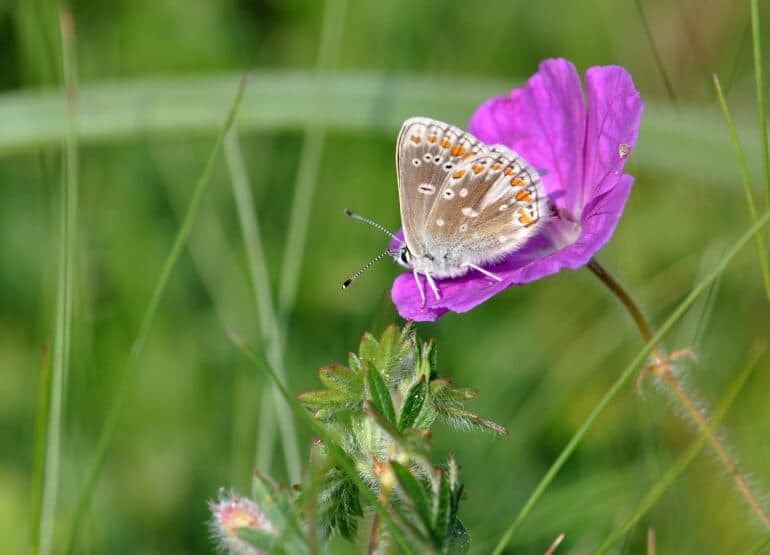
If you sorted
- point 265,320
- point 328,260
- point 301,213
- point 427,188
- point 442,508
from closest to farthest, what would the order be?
point 442,508 → point 427,188 → point 265,320 → point 301,213 → point 328,260

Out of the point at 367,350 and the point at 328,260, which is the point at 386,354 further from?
the point at 328,260

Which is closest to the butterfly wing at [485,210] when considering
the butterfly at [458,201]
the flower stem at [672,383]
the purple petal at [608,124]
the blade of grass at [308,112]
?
the butterfly at [458,201]

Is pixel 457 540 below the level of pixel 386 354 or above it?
below

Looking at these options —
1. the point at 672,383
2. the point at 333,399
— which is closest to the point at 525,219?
the point at 672,383

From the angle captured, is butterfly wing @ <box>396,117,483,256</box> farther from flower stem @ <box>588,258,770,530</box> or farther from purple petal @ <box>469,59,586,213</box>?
flower stem @ <box>588,258,770,530</box>

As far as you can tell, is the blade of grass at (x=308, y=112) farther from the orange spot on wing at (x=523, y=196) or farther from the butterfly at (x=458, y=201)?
the orange spot on wing at (x=523, y=196)

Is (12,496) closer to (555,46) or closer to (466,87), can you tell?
(466,87)
